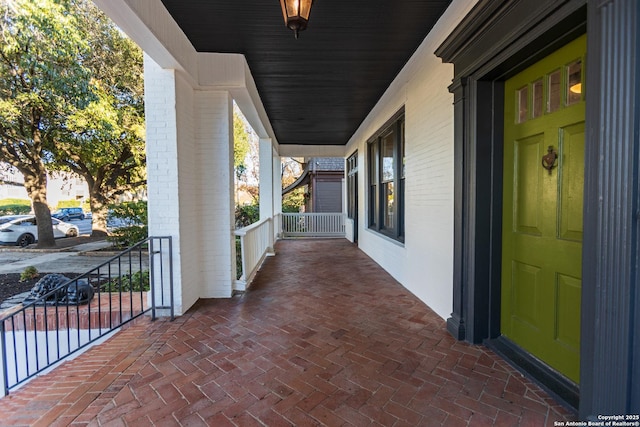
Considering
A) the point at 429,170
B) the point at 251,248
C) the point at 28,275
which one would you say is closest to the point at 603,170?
the point at 429,170

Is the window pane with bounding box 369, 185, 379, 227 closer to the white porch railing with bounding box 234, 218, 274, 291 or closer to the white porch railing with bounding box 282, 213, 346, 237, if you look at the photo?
the white porch railing with bounding box 234, 218, 274, 291

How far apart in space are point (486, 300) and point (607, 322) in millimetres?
1194

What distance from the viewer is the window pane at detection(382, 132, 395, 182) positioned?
18.2 ft

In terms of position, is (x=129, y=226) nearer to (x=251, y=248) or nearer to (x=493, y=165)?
(x=251, y=248)

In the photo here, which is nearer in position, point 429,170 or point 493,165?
point 493,165

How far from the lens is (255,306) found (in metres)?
3.63

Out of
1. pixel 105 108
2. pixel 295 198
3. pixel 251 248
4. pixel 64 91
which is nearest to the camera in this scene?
pixel 251 248

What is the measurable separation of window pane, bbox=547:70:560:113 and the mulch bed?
24.4 feet

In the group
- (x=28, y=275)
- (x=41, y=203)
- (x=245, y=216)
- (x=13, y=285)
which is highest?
(x=41, y=203)

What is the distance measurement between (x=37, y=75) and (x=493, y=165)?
8833 millimetres

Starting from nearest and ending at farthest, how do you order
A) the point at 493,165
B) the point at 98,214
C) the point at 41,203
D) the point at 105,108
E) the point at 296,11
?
the point at 296,11
the point at 493,165
the point at 105,108
the point at 41,203
the point at 98,214

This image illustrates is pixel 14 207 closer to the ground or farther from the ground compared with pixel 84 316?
farther from the ground

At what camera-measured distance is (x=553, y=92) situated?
203cm

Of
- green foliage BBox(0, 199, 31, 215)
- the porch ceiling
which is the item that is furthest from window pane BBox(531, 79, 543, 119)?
green foliage BBox(0, 199, 31, 215)
